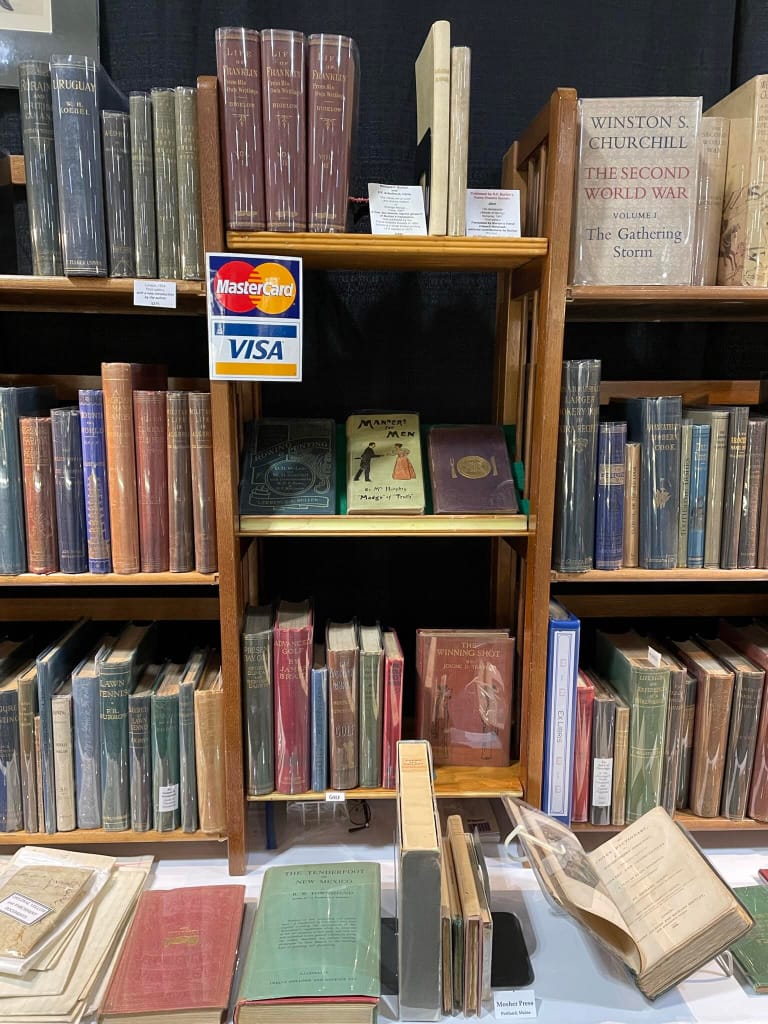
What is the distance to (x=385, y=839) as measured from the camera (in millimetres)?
1598

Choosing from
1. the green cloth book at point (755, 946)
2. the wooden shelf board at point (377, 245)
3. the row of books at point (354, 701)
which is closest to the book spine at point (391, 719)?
the row of books at point (354, 701)

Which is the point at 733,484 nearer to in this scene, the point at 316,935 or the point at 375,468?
the point at 375,468

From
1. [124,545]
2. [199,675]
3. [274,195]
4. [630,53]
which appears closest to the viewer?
[274,195]

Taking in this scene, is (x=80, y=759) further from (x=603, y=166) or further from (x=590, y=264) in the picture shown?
(x=603, y=166)

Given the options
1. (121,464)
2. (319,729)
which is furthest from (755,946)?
(121,464)

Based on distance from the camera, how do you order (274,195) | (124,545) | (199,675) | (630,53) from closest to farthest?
1. (274,195)
2. (124,545)
3. (199,675)
4. (630,53)

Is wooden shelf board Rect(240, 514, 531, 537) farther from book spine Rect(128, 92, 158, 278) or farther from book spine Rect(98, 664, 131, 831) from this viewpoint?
book spine Rect(128, 92, 158, 278)

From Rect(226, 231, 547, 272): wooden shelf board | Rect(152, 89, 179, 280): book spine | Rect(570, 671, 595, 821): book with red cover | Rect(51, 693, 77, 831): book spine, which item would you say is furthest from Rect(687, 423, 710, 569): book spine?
Rect(51, 693, 77, 831): book spine

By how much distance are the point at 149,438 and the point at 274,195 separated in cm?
49

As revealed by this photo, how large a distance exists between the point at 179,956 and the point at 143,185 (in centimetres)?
131

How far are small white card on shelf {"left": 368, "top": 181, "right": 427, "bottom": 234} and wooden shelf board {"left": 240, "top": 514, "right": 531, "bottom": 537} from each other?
1.71ft

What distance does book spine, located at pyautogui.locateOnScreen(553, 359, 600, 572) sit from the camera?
1.35 metres

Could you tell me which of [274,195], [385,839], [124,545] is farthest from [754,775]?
[274,195]

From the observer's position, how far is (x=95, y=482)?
4.51ft
